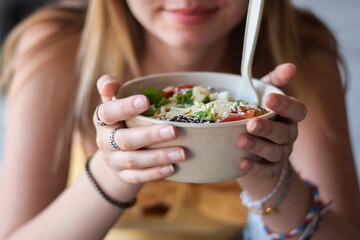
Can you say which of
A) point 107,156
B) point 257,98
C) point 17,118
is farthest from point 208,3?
point 17,118

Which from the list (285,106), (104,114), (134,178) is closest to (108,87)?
(104,114)

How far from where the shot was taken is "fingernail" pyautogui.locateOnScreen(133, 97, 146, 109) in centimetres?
51

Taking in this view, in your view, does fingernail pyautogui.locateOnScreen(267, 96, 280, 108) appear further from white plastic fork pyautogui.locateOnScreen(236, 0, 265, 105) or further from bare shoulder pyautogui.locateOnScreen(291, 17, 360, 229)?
bare shoulder pyautogui.locateOnScreen(291, 17, 360, 229)

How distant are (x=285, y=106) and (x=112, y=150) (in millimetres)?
268

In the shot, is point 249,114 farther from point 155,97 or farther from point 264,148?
point 155,97

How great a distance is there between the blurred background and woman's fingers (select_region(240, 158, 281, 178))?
156 cm

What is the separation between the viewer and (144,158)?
55cm

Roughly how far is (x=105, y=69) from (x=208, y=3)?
0.36 meters

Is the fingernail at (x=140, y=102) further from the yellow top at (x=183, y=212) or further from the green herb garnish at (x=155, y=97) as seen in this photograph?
the yellow top at (x=183, y=212)

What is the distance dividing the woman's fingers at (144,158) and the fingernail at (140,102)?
Result: 2.5 inches

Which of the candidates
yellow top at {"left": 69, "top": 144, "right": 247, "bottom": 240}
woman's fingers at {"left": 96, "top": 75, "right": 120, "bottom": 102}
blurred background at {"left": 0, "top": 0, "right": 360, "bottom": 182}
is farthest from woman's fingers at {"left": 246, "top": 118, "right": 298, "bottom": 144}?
blurred background at {"left": 0, "top": 0, "right": 360, "bottom": 182}

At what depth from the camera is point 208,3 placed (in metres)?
0.85

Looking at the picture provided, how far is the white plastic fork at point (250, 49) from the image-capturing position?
0.59 meters

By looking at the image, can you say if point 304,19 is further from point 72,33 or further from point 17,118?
point 17,118
